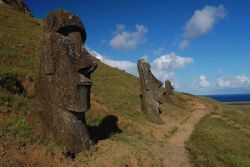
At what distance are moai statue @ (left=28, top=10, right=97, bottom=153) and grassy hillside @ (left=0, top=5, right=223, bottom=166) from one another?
0.57m

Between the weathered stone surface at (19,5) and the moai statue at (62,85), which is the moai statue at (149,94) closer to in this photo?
the moai statue at (62,85)

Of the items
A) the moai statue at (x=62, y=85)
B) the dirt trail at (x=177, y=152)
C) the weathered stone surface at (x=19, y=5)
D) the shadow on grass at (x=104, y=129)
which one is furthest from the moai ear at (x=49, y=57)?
the weathered stone surface at (x=19, y=5)

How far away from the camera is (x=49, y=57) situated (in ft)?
41.0

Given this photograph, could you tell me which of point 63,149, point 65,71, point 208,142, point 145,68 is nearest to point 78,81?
point 65,71

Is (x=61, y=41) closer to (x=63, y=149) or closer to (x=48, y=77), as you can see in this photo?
(x=48, y=77)

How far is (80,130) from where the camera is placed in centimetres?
1283

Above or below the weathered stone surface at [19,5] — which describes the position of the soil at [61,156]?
below

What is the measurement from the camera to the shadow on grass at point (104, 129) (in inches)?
619

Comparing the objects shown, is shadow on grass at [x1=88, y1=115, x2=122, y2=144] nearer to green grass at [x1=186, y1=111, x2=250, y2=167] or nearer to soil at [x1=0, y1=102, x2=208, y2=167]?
soil at [x1=0, y1=102, x2=208, y2=167]

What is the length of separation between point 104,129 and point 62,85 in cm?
622

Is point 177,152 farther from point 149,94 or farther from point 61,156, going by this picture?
point 149,94

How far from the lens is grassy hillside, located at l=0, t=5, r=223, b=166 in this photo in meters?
11.6

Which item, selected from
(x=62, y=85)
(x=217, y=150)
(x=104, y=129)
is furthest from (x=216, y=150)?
(x=62, y=85)

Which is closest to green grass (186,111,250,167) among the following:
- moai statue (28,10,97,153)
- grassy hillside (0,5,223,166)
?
grassy hillside (0,5,223,166)
